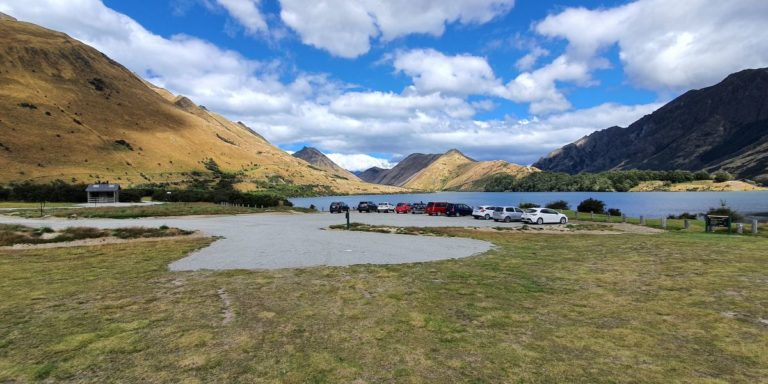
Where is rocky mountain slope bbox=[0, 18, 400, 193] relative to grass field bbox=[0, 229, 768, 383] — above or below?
above

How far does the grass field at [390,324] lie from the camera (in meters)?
6.30

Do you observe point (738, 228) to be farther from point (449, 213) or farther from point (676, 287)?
point (449, 213)

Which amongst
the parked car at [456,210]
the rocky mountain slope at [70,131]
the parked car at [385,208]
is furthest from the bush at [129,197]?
the parked car at [456,210]

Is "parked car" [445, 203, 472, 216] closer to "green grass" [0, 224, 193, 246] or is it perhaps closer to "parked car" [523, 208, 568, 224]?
"parked car" [523, 208, 568, 224]

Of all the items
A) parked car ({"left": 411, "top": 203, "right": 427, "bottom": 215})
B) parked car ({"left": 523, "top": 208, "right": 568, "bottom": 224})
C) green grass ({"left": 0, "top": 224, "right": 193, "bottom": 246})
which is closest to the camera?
green grass ({"left": 0, "top": 224, "right": 193, "bottom": 246})

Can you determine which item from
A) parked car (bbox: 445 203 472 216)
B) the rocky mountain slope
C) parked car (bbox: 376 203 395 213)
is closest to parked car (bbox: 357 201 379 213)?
parked car (bbox: 376 203 395 213)

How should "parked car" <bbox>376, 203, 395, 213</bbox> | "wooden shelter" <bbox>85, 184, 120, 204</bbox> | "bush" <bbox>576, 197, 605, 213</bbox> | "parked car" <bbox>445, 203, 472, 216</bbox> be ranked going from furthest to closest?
"wooden shelter" <bbox>85, 184, 120, 204</bbox> → "parked car" <bbox>376, 203, 395, 213</bbox> → "bush" <bbox>576, 197, 605, 213</bbox> → "parked car" <bbox>445, 203, 472, 216</bbox>

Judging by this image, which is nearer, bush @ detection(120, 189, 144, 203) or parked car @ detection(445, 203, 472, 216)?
parked car @ detection(445, 203, 472, 216)

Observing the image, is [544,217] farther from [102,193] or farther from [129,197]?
[129,197]

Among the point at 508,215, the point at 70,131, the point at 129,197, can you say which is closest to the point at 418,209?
the point at 508,215

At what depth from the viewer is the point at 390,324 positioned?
8.55 metres

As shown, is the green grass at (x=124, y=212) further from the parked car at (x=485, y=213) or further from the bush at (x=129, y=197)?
the parked car at (x=485, y=213)

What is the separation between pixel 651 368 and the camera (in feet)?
21.0

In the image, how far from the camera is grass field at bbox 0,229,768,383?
6.30 m
